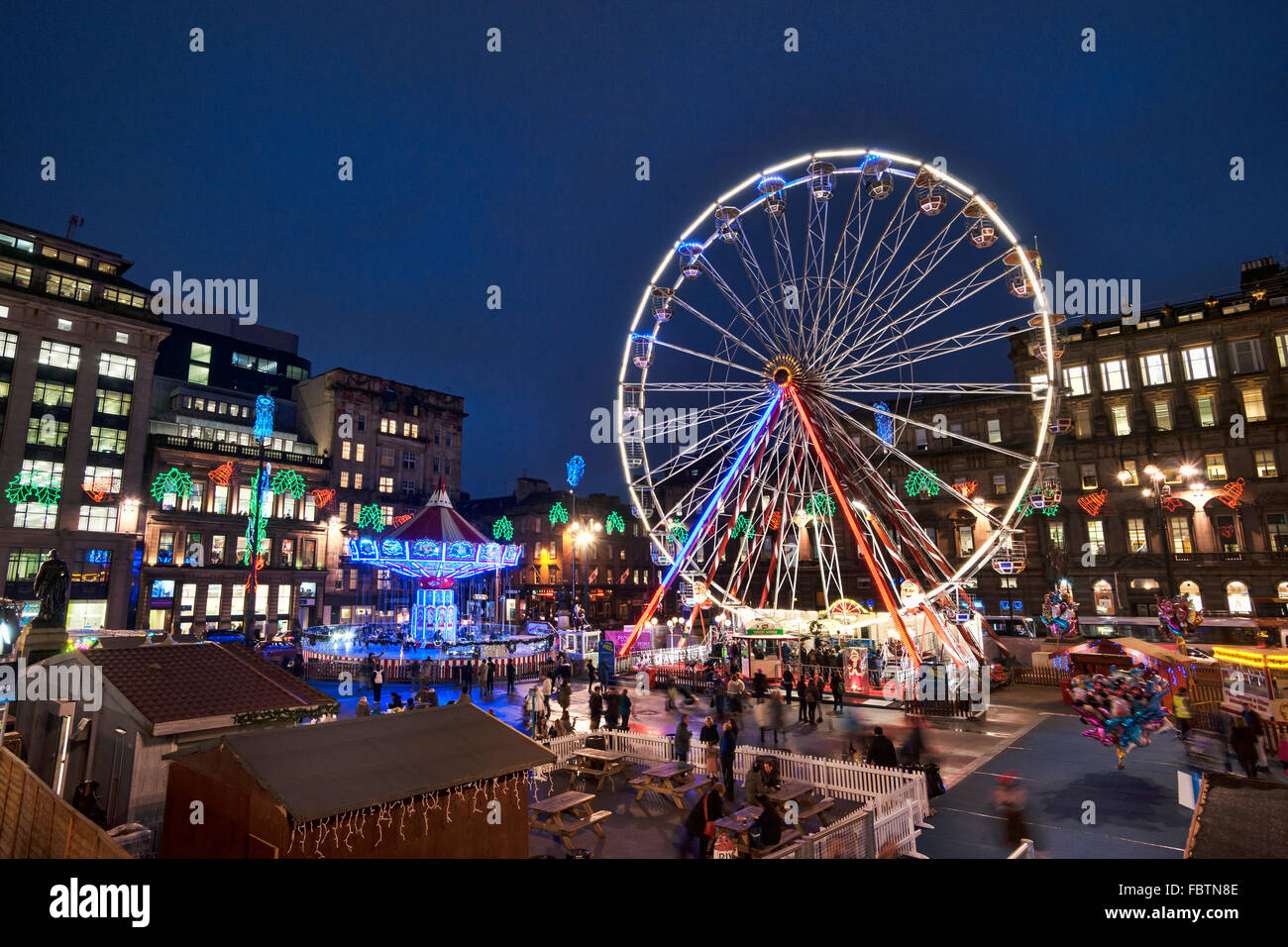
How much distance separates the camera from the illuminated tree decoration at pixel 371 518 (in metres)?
58.4

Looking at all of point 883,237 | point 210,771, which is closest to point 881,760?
point 210,771

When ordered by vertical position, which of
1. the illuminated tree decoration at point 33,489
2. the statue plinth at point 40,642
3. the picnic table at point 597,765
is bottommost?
the picnic table at point 597,765

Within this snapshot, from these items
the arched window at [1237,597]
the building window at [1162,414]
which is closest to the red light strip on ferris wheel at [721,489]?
the arched window at [1237,597]

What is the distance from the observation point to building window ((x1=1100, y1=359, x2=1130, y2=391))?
48.6 meters

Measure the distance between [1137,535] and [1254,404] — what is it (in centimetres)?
1115

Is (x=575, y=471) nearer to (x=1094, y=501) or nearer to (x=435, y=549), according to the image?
(x=435, y=549)

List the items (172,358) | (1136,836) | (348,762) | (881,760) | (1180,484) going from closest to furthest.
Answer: (348,762)
(1136,836)
(881,760)
(1180,484)
(172,358)

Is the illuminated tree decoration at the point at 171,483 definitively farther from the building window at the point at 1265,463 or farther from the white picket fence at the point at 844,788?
the building window at the point at 1265,463

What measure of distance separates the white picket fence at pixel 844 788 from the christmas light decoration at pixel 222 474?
161 ft

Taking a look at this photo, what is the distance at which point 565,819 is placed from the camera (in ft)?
37.9

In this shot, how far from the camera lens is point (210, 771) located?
7.16 m

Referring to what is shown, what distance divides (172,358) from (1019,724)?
75391 mm
